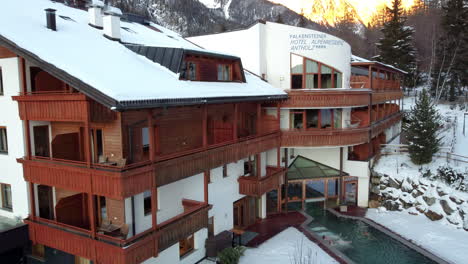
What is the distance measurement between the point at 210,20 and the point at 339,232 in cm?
10254

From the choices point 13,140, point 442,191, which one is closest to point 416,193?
point 442,191

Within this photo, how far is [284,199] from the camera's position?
25719 millimetres

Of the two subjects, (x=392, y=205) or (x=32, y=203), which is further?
(x=392, y=205)

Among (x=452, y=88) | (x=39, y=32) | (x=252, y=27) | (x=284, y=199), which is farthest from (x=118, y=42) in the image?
(x=452, y=88)

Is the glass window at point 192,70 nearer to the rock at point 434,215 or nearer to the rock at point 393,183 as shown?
the rock at point 393,183

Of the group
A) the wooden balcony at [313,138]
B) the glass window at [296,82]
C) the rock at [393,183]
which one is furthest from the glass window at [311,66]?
the rock at [393,183]

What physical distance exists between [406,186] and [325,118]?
749 cm

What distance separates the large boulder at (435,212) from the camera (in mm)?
23400

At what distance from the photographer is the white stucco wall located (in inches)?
539

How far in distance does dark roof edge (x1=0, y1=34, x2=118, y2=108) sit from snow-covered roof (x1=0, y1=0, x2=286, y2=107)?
0.03m

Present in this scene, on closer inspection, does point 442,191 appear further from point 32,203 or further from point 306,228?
point 32,203

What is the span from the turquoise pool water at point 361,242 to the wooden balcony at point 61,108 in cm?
1419

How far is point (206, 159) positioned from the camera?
53.1 ft

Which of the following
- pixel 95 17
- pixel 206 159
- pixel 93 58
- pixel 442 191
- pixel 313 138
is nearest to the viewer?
pixel 93 58
